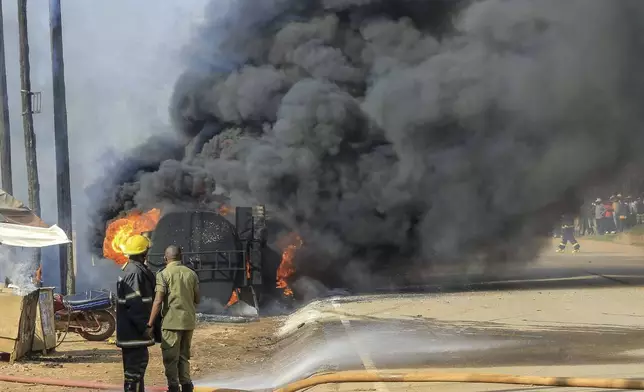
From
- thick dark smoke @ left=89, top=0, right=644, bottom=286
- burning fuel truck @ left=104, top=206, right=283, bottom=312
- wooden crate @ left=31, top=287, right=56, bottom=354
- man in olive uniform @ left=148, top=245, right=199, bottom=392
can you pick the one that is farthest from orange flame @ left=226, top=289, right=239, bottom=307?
man in olive uniform @ left=148, top=245, right=199, bottom=392

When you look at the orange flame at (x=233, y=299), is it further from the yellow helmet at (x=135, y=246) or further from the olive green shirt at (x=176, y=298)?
the yellow helmet at (x=135, y=246)

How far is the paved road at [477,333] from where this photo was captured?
7902mm

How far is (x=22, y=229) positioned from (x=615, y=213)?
27.9 metres

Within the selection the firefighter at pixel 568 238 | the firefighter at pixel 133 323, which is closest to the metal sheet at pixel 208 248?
the firefighter at pixel 133 323

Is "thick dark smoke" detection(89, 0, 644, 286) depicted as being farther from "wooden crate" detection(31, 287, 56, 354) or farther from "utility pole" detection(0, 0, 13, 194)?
"wooden crate" detection(31, 287, 56, 354)

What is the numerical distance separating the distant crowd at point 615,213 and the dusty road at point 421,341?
1671 centimetres

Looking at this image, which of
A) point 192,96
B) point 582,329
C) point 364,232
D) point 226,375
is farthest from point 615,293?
point 192,96

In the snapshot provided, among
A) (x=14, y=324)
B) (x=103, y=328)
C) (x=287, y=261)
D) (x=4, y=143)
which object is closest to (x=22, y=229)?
(x=103, y=328)

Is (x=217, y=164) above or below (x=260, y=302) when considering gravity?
above

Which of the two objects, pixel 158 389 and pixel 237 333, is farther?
pixel 237 333

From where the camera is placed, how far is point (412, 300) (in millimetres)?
15398

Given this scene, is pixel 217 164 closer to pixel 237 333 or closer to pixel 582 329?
pixel 237 333

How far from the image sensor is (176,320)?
6.76 meters

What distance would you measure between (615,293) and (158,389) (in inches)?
406
